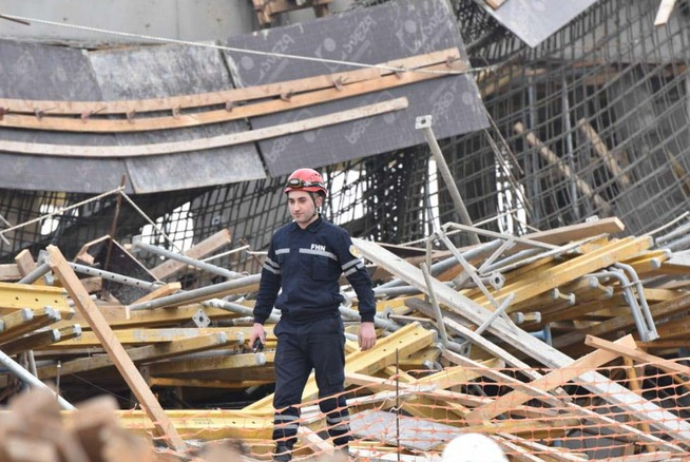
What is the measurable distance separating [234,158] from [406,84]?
176cm

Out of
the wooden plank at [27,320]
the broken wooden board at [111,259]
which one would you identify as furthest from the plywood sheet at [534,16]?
the wooden plank at [27,320]

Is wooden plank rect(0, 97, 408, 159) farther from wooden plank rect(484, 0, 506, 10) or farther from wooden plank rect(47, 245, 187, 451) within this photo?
wooden plank rect(47, 245, 187, 451)

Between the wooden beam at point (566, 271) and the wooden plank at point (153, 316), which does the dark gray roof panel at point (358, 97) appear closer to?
the wooden beam at point (566, 271)

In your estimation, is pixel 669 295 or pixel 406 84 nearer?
pixel 669 295

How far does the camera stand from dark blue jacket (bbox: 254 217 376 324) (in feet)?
23.3

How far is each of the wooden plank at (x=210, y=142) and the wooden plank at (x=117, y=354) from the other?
5.74 meters

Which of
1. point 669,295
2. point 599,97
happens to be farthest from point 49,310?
point 599,97

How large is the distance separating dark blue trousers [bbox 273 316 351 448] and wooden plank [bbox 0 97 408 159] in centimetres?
599

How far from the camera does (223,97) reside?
13.4 m

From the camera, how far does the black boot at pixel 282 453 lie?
21.8 ft

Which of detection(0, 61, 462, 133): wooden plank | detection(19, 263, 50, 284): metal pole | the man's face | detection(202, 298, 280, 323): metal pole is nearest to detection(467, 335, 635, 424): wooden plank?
the man's face

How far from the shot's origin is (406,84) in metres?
13.7

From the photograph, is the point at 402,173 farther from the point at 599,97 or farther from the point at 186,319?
the point at 186,319

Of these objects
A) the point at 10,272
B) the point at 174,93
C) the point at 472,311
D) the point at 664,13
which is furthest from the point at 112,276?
the point at 664,13
